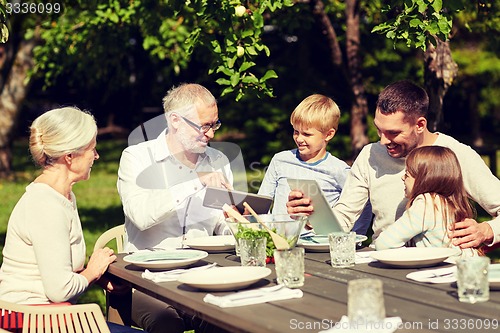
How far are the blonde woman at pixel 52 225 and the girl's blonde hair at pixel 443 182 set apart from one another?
154 centimetres

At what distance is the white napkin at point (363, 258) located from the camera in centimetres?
346

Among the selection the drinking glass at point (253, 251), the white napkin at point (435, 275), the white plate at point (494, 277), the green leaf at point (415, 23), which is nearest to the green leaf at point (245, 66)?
the green leaf at point (415, 23)

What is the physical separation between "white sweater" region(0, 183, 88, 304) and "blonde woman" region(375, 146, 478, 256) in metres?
1.43

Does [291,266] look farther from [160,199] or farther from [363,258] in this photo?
[160,199]

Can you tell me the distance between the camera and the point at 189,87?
4.44 meters

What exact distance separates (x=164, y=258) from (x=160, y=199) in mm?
589

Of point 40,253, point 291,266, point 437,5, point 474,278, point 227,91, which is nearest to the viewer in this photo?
point 474,278

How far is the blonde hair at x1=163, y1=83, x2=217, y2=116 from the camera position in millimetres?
4379

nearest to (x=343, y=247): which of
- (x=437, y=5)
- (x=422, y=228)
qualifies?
(x=422, y=228)

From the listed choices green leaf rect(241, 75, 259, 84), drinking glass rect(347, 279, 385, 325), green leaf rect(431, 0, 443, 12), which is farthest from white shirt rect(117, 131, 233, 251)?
drinking glass rect(347, 279, 385, 325)

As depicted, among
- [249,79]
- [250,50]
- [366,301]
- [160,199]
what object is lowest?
[366,301]

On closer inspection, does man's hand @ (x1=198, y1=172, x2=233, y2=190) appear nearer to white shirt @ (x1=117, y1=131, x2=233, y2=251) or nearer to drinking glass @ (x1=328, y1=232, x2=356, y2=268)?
white shirt @ (x1=117, y1=131, x2=233, y2=251)

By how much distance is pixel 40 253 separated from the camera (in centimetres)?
314

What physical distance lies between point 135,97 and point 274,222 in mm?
22824
